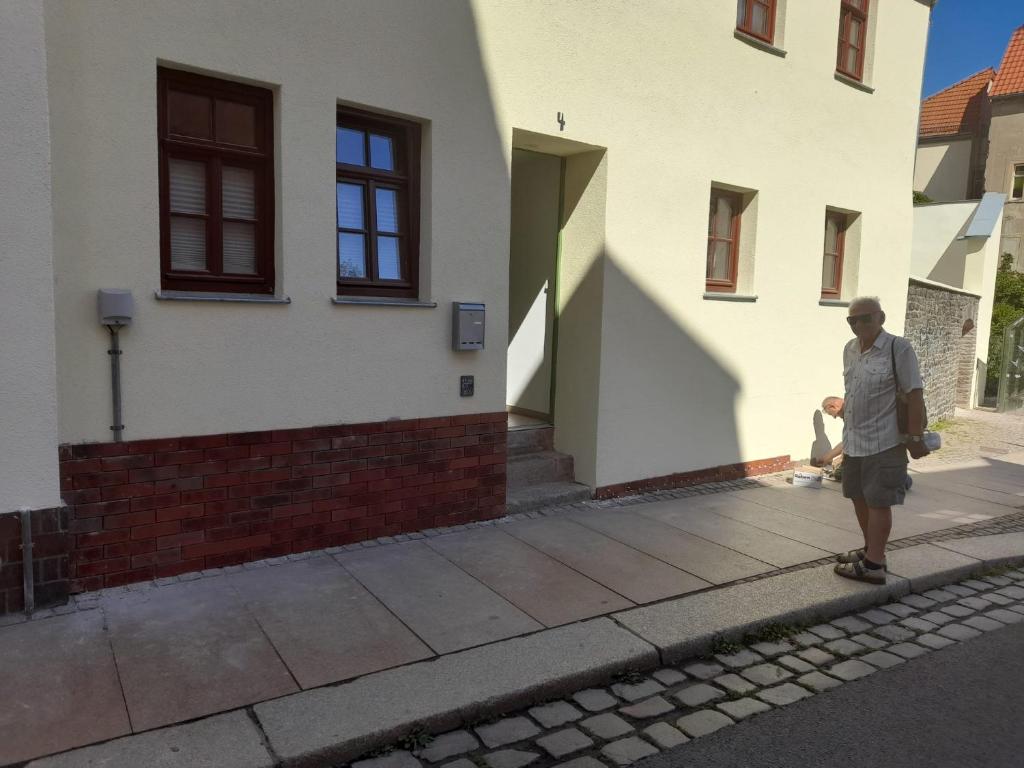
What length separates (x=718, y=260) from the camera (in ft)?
27.0

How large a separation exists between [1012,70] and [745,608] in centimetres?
3063

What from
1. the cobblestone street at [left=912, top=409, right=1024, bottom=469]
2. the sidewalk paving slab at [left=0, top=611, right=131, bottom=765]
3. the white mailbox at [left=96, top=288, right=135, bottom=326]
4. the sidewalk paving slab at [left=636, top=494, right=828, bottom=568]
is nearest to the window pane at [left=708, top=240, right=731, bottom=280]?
the sidewalk paving slab at [left=636, top=494, right=828, bottom=568]

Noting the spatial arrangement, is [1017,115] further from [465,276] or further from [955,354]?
[465,276]

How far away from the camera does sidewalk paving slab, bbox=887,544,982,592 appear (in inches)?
216

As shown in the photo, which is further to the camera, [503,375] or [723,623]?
[503,375]

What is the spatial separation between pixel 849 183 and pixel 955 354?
275 inches

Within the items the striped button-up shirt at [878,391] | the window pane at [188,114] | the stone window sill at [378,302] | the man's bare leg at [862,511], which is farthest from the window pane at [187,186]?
the man's bare leg at [862,511]

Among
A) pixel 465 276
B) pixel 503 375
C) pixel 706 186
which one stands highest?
pixel 706 186

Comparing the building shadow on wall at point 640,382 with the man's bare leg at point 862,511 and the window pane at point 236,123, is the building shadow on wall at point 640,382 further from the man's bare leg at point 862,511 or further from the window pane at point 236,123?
the window pane at point 236,123

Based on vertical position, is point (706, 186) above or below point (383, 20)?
below

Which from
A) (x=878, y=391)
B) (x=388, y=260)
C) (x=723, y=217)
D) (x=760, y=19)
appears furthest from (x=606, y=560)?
(x=760, y=19)

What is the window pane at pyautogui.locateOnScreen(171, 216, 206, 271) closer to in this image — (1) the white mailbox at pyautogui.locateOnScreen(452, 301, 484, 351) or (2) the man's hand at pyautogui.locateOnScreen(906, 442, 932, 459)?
(1) the white mailbox at pyautogui.locateOnScreen(452, 301, 484, 351)

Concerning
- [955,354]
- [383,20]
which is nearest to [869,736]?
[383,20]

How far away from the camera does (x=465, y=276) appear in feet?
19.7
